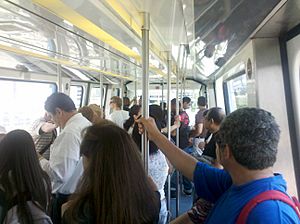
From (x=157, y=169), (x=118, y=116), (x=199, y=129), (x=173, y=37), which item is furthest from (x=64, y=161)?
(x=199, y=129)

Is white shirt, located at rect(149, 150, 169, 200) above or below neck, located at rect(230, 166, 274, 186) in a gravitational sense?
below

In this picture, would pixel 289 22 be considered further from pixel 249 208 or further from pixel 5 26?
A: pixel 5 26

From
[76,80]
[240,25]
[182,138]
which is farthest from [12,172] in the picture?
[76,80]

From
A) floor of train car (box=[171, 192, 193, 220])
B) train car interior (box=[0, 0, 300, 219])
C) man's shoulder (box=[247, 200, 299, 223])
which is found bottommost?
floor of train car (box=[171, 192, 193, 220])

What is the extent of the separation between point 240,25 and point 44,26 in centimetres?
143

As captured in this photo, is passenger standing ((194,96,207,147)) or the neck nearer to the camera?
the neck

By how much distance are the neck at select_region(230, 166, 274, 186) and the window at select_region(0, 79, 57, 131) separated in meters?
3.39

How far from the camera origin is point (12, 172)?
1558mm

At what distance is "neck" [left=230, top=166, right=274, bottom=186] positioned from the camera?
1013 millimetres

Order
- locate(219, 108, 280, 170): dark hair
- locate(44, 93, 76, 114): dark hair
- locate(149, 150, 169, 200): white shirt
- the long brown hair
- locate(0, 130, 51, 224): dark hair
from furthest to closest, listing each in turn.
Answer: locate(44, 93, 76, 114): dark hair → locate(149, 150, 169, 200): white shirt → locate(0, 130, 51, 224): dark hair → the long brown hair → locate(219, 108, 280, 170): dark hair

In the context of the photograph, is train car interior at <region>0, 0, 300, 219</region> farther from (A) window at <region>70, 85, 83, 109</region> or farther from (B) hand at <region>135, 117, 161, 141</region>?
(A) window at <region>70, 85, 83, 109</region>

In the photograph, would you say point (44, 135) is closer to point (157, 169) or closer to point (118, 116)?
point (157, 169)

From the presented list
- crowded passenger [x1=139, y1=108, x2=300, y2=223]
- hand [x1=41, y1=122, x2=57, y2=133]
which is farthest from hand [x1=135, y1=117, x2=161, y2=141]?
hand [x1=41, y1=122, x2=57, y2=133]

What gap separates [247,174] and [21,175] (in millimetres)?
1111
